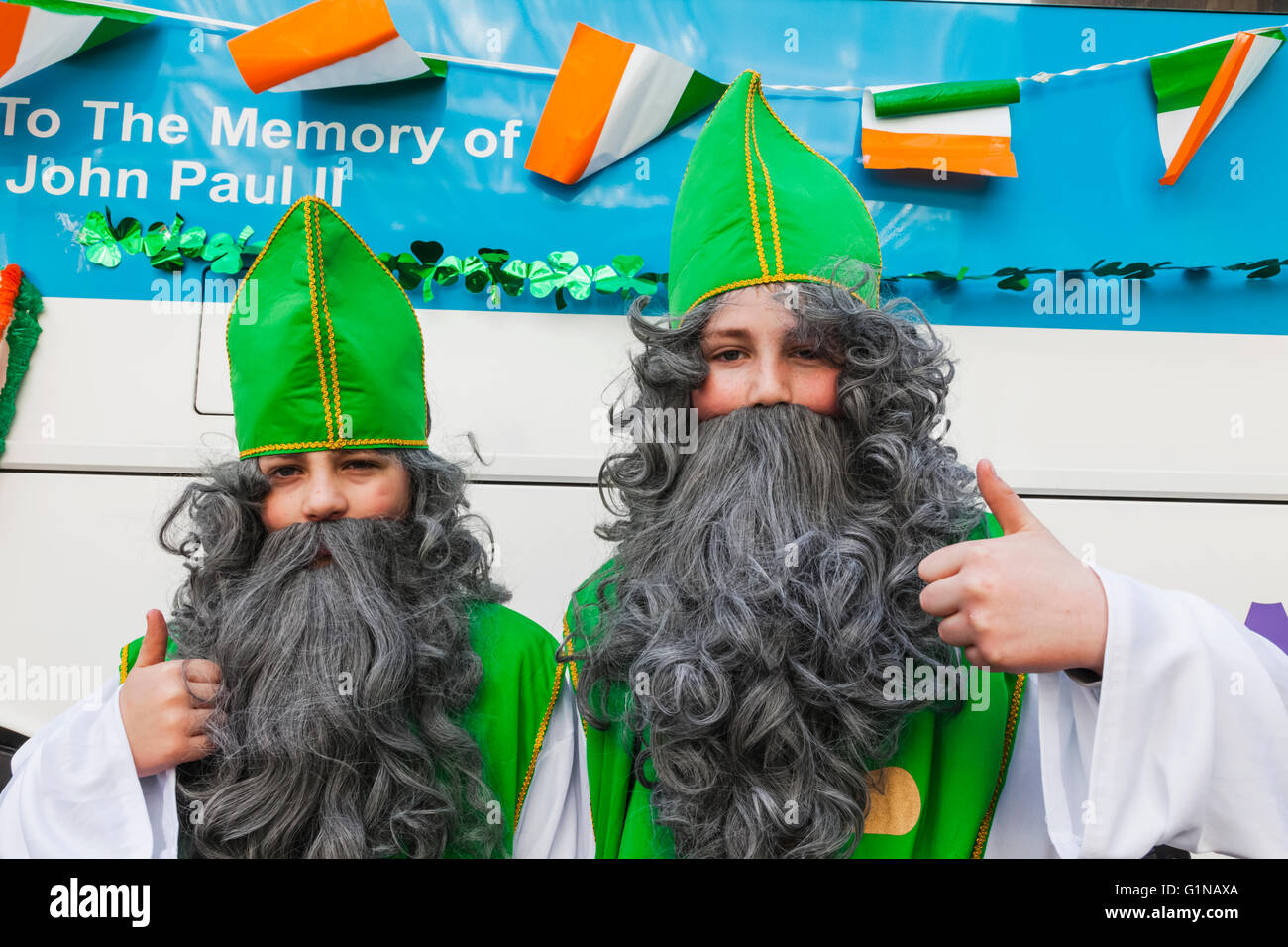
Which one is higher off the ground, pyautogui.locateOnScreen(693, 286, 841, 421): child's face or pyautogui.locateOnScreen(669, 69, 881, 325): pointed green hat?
pyautogui.locateOnScreen(669, 69, 881, 325): pointed green hat

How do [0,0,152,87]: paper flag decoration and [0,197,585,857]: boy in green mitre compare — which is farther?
[0,0,152,87]: paper flag decoration

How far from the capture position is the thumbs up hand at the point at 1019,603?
1146 mm

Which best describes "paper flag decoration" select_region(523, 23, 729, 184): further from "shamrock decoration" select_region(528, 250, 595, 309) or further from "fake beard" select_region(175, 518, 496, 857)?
"fake beard" select_region(175, 518, 496, 857)

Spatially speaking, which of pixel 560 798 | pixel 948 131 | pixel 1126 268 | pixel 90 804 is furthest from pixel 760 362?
pixel 90 804

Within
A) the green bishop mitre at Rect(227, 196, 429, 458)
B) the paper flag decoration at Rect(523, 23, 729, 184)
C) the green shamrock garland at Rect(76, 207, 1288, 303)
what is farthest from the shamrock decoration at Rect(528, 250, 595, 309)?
the green bishop mitre at Rect(227, 196, 429, 458)

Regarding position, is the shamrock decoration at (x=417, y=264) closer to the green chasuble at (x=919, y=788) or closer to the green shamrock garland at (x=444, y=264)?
the green shamrock garland at (x=444, y=264)

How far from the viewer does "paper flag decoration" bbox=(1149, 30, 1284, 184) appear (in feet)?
6.54

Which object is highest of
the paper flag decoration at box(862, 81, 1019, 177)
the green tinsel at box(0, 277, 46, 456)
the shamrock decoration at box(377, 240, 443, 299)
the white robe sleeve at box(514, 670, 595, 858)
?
the paper flag decoration at box(862, 81, 1019, 177)

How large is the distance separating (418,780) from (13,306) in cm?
132

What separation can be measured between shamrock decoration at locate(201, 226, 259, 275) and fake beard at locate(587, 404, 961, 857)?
107 centimetres

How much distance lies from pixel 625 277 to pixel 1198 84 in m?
1.29

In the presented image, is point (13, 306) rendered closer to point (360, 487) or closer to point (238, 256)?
point (238, 256)

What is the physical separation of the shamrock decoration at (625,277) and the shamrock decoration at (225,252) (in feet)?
2.34

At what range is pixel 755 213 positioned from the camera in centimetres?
152
